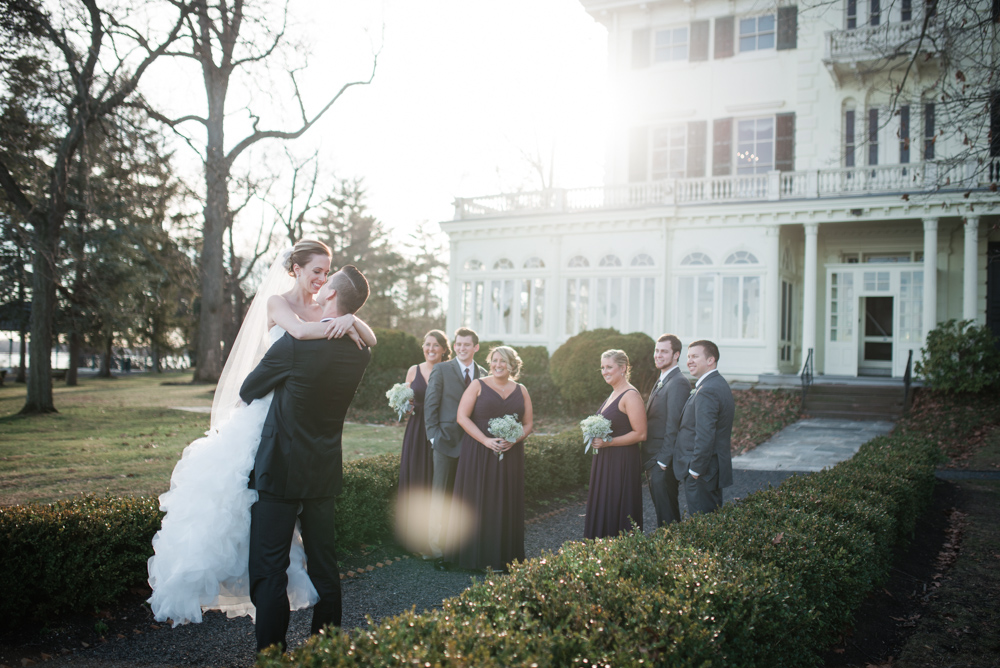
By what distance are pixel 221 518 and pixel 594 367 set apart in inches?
543

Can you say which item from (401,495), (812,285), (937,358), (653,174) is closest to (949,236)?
(812,285)

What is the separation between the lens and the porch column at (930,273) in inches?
720

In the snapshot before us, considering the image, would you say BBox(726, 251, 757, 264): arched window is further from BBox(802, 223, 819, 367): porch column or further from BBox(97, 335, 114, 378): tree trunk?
BBox(97, 335, 114, 378): tree trunk

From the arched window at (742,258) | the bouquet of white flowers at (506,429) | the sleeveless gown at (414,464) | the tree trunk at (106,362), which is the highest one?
the arched window at (742,258)

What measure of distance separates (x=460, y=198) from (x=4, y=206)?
13.8 m

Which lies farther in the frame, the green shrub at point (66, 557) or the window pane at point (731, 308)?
the window pane at point (731, 308)

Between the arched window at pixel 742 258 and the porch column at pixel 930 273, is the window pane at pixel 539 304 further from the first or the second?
the porch column at pixel 930 273

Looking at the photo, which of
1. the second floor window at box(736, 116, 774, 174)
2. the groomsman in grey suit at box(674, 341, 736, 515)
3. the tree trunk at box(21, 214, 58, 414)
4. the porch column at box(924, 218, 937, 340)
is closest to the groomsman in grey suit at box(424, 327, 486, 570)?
the groomsman in grey suit at box(674, 341, 736, 515)

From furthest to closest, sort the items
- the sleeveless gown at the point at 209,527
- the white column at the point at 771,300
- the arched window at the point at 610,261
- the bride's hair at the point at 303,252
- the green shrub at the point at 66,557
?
the arched window at the point at 610,261
the white column at the point at 771,300
the green shrub at the point at 66,557
the bride's hair at the point at 303,252
the sleeveless gown at the point at 209,527

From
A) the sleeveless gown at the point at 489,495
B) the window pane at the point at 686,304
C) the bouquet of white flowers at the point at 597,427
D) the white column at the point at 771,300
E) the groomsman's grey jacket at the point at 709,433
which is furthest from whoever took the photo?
the window pane at the point at 686,304

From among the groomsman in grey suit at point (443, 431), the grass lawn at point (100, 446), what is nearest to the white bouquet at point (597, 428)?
the groomsman in grey suit at point (443, 431)

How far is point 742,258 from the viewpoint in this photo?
20.3 m

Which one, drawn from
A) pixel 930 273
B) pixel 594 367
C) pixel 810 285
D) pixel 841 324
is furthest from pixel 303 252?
pixel 841 324

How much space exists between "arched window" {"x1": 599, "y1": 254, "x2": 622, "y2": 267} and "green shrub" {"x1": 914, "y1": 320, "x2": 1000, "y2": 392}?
8984mm
